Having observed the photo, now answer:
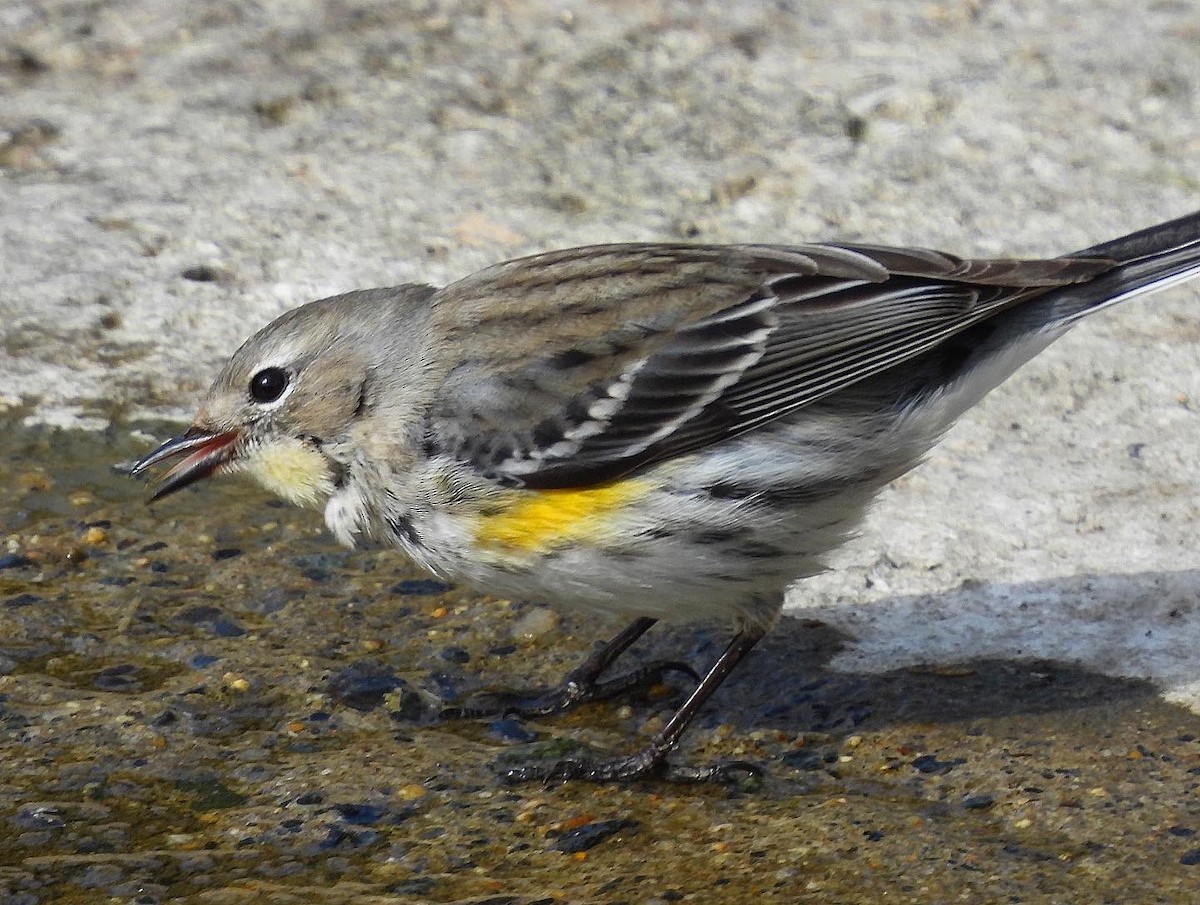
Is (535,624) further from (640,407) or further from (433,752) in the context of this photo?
(640,407)

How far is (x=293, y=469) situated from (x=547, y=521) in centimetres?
95

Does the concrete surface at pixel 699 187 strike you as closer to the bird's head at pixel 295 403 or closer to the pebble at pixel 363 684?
the bird's head at pixel 295 403

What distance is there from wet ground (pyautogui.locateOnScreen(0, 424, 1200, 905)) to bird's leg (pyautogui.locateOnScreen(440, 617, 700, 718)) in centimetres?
5

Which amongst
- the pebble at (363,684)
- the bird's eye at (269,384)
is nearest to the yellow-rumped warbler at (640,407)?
the bird's eye at (269,384)

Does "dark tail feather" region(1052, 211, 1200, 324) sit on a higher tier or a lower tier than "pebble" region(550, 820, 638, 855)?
higher

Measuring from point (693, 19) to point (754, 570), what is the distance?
196 inches

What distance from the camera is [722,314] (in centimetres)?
530

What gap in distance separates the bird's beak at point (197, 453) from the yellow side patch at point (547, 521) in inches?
40.6

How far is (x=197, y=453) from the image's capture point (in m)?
5.48

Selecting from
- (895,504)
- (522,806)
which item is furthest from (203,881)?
(895,504)

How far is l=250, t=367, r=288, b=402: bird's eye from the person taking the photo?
539cm

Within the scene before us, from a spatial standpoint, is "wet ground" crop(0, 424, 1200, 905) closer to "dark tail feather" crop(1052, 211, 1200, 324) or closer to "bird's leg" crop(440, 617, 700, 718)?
"bird's leg" crop(440, 617, 700, 718)

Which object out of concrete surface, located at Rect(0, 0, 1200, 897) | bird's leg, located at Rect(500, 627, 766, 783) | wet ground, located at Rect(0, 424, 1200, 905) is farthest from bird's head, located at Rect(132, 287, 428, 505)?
bird's leg, located at Rect(500, 627, 766, 783)

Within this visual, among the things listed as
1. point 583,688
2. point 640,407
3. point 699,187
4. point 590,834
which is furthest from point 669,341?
point 699,187
